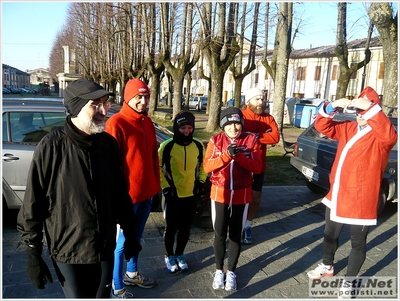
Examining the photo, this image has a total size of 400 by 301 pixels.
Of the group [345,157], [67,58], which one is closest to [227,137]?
[345,157]

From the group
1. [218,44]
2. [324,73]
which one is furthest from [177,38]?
[324,73]

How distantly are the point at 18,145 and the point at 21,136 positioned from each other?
152 mm

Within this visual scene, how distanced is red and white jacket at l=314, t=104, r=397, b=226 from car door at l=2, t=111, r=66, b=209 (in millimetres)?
3630

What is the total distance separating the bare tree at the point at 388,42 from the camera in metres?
8.73

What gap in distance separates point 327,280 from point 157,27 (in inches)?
779

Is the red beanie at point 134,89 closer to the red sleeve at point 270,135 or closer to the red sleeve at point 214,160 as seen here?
the red sleeve at point 214,160

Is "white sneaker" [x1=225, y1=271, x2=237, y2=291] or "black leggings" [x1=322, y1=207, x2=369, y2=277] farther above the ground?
"black leggings" [x1=322, y1=207, x2=369, y2=277]

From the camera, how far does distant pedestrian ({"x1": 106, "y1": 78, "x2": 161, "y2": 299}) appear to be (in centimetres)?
296

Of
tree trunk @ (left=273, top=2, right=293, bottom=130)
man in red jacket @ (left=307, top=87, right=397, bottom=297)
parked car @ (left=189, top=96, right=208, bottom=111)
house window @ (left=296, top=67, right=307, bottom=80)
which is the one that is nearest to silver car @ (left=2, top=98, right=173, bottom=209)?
man in red jacket @ (left=307, top=87, right=397, bottom=297)

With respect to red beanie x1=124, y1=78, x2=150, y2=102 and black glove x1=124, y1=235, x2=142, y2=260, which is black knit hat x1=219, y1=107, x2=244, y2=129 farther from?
black glove x1=124, y1=235, x2=142, y2=260

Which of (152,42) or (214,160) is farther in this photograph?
(152,42)

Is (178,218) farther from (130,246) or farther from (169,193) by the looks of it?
(130,246)

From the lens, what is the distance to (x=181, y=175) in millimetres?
3568

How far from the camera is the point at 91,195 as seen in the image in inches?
86.7
